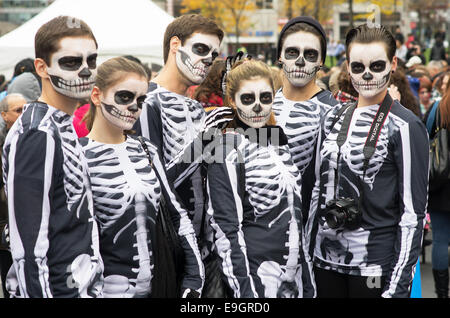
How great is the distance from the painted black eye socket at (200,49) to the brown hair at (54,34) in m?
1.14

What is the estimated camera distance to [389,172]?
3.38m

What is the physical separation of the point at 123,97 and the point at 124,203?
498 mm

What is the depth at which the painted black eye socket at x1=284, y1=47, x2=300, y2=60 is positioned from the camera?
12.9ft

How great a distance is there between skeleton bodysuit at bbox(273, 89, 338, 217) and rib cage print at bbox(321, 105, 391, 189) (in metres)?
0.23

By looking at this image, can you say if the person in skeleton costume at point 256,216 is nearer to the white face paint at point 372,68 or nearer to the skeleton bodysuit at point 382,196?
the skeleton bodysuit at point 382,196

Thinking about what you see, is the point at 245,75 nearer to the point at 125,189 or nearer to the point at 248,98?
the point at 248,98

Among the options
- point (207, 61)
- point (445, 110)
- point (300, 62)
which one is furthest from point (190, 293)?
point (445, 110)

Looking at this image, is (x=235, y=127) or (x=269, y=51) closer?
(x=235, y=127)

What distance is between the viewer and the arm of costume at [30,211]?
2.50 metres

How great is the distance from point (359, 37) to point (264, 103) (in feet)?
2.12

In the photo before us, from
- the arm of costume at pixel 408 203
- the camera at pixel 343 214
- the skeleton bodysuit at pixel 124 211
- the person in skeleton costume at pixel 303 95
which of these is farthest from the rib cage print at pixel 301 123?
the skeleton bodysuit at pixel 124 211
